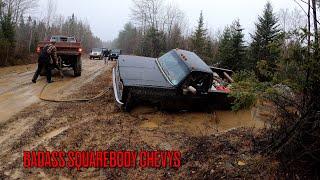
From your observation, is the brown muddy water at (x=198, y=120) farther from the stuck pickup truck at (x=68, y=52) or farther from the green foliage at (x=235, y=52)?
the green foliage at (x=235, y=52)

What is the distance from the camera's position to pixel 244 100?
4.73 meters

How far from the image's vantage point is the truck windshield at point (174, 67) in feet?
28.0

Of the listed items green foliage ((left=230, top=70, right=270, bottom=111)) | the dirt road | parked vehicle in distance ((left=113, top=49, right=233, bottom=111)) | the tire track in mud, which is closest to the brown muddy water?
parked vehicle in distance ((left=113, top=49, right=233, bottom=111))

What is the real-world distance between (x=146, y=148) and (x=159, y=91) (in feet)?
7.33

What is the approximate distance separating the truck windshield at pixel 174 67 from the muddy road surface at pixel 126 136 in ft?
2.70

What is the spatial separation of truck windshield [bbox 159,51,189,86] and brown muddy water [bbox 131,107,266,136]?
818mm

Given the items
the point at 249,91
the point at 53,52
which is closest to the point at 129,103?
the point at 249,91

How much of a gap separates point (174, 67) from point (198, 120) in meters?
1.83

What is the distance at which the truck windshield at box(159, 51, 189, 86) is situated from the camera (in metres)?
8.53

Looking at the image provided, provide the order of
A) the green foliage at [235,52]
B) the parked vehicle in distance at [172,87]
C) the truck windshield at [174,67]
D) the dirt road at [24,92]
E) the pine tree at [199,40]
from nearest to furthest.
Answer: the parked vehicle in distance at [172,87] < the truck windshield at [174,67] < the dirt road at [24,92] < the green foliage at [235,52] < the pine tree at [199,40]

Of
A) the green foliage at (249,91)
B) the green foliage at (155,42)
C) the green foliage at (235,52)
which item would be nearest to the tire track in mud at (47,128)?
the green foliage at (249,91)

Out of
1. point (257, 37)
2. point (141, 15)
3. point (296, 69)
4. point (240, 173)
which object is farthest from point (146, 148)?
point (141, 15)

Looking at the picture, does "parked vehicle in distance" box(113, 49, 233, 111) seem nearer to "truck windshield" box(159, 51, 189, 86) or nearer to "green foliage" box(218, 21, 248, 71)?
"truck windshield" box(159, 51, 189, 86)

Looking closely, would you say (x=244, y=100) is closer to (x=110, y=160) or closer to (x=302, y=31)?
A: (x=302, y=31)
